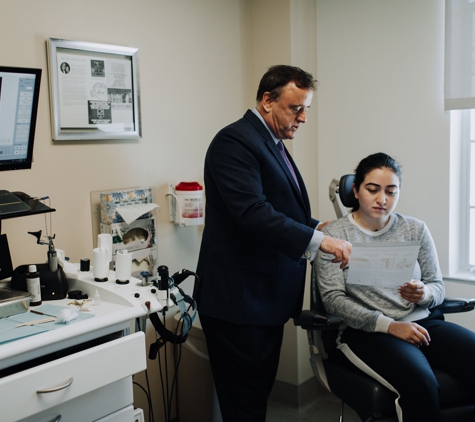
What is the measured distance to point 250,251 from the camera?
1.90 metres

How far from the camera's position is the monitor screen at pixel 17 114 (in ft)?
5.46

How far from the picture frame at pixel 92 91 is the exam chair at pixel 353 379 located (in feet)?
3.04

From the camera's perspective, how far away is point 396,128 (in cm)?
264

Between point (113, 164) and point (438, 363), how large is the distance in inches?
57.2

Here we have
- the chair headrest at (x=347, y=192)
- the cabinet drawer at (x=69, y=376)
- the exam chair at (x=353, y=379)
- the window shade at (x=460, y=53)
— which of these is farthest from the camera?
the window shade at (x=460, y=53)

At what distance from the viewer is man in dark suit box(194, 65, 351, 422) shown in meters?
1.83

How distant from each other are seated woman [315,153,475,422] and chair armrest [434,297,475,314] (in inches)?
1.1

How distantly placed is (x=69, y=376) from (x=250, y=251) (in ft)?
2.42

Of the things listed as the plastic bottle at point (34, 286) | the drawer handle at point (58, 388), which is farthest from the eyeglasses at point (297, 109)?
the drawer handle at point (58, 388)

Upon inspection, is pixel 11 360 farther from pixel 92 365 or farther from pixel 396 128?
pixel 396 128

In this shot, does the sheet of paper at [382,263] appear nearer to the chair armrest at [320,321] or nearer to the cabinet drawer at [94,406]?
the chair armrest at [320,321]

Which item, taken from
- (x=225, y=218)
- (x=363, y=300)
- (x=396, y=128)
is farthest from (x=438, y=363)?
(x=396, y=128)

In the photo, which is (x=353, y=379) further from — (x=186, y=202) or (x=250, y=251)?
(x=186, y=202)

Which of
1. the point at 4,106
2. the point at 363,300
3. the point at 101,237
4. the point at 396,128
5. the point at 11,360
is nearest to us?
the point at 11,360
